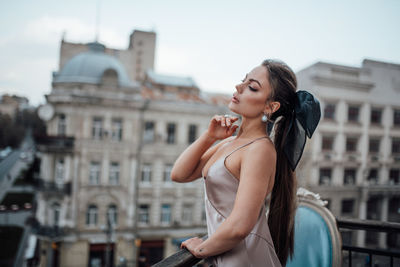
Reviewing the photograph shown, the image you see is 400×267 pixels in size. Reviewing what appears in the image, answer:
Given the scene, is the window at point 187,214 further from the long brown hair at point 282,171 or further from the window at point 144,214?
the long brown hair at point 282,171

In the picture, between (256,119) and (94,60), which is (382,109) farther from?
(256,119)

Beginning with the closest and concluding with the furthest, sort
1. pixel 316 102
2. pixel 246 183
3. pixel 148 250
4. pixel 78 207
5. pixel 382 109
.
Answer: pixel 246 183 → pixel 316 102 → pixel 78 207 → pixel 148 250 → pixel 382 109

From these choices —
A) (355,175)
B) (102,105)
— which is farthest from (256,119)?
(355,175)

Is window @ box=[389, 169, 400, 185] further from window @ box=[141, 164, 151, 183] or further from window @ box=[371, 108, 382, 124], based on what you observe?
window @ box=[141, 164, 151, 183]

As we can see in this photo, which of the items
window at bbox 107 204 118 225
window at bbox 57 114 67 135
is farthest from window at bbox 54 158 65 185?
window at bbox 107 204 118 225

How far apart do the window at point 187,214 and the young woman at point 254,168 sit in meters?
10.8

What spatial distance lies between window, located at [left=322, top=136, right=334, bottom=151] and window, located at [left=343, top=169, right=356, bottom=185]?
127cm

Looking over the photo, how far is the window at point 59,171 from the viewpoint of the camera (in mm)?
10594

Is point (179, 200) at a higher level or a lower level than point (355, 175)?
lower

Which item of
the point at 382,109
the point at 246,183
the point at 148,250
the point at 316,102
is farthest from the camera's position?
the point at 382,109

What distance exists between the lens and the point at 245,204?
1.00 meters

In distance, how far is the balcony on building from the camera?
33.4ft

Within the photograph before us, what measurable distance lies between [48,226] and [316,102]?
11.7 metres

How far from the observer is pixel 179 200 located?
461 inches
